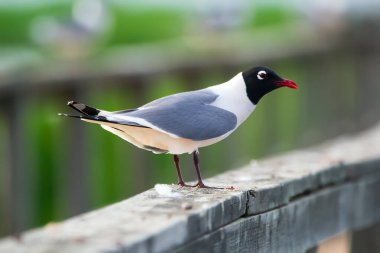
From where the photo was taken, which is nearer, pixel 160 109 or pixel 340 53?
pixel 160 109

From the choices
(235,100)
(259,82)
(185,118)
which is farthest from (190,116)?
(259,82)

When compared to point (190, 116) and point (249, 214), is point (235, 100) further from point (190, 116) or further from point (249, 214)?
point (249, 214)

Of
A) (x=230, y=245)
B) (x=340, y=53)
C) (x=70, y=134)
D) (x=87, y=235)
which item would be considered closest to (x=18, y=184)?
(x=70, y=134)

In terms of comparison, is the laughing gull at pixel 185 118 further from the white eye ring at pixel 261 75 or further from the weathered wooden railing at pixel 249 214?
the weathered wooden railing at pixel 249 214

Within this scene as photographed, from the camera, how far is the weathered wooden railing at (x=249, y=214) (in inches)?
110

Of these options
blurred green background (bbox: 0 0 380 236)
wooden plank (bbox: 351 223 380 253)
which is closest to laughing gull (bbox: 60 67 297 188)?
wooden plank (bbox: 351 223 380 253)

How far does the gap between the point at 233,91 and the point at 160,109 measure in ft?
1.28

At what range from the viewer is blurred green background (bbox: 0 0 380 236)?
8.29 meters

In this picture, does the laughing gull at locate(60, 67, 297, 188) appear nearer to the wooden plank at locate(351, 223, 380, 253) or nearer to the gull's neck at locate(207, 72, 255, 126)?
the gull's neck at locate(207, 72, 255, 126)

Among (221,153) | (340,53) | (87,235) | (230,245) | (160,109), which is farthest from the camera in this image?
(340,53)

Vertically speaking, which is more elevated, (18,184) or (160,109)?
(160,109)

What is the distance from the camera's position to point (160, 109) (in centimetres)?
395

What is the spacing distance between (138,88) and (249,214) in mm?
Result: 5878

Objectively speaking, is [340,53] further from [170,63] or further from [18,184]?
[18,184]
